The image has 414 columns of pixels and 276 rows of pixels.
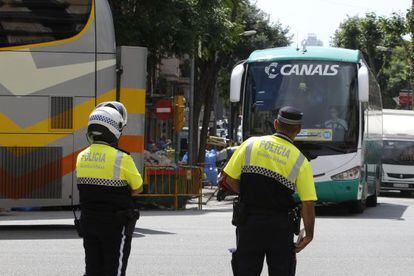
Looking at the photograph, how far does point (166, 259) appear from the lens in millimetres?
12672

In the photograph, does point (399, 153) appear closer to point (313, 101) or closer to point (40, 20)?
point (313, 101)

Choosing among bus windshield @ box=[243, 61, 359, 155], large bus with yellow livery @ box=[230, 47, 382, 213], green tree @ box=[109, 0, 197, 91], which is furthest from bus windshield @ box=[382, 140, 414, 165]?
bus windshield @ box=[243, 61, 359, 155]

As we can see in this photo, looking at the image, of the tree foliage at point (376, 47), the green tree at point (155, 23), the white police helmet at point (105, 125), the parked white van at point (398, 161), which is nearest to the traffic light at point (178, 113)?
the green tree at point (155, 23)

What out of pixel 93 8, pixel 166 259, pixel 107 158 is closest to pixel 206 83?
pixel 93 8

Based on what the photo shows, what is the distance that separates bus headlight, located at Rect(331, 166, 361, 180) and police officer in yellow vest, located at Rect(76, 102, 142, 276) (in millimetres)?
13647

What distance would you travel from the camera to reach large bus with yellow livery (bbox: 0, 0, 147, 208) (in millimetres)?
15781

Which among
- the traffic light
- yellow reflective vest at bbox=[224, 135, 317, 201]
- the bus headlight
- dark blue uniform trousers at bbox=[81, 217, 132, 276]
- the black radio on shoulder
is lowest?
the traffic light

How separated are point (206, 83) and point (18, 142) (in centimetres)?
2167

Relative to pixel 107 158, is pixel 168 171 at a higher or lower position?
lower

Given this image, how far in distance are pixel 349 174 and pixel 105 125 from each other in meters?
13.9

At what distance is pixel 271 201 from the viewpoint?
7117 mm

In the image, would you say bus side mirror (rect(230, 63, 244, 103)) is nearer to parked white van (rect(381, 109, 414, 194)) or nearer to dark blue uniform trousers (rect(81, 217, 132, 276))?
dark blue uniform trousers (rect(81, 217, 132, 276))

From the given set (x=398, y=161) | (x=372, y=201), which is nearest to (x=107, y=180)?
(x=372, y=201)

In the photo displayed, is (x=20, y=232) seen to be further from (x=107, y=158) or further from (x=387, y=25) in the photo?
(x=387, y=25)
